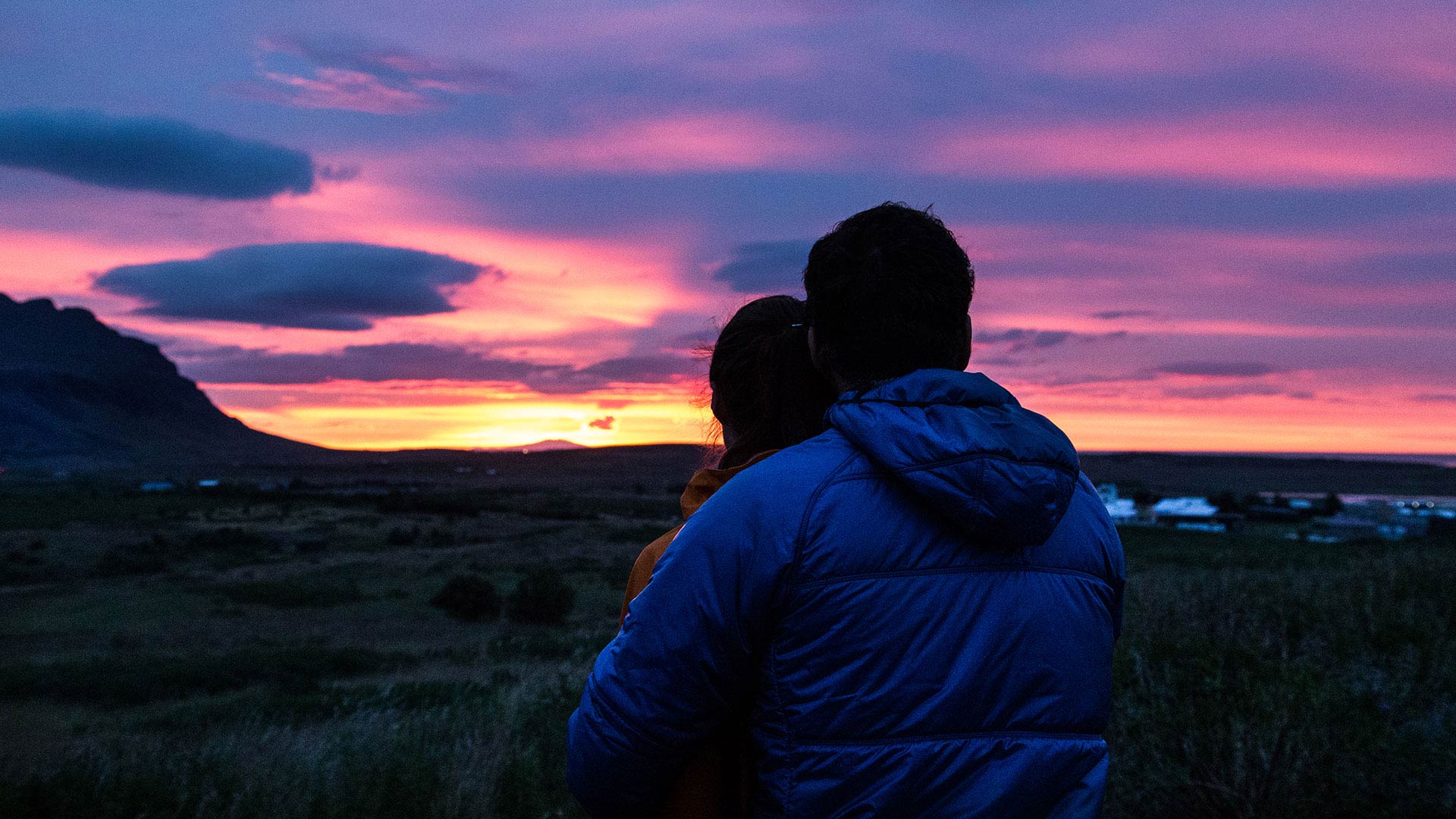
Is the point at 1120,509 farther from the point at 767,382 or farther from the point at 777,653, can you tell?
the point at 777,653

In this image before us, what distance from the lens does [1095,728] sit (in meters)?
1.62

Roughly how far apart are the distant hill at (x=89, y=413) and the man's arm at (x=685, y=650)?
162869 millimetres

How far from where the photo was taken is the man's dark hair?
158 cm

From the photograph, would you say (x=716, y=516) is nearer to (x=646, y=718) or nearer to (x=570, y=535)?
(x=646, y=718)

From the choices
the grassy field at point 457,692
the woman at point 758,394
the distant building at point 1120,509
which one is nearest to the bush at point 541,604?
the grassy field at point 457,692

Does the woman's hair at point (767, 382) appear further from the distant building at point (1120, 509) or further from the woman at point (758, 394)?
the distant building at point (1120, 509)

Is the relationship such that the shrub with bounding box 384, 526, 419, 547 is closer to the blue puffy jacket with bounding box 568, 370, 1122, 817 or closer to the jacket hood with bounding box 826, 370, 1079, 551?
the blue puffy jacket with bounding box 568, 370, 1122, 817

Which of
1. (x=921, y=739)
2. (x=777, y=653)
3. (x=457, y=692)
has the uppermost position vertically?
(x=777, y=653)

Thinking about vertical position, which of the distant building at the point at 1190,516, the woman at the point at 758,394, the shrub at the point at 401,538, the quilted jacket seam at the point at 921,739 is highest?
the woman at the point at 758,394

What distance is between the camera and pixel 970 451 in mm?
1432

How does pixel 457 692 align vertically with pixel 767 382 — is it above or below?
below

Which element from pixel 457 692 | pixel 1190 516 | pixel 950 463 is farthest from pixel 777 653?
pixel 1190 516

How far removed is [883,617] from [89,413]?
198m

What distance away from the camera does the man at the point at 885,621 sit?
57.7 inches
